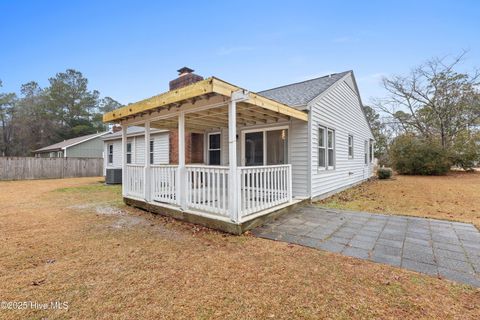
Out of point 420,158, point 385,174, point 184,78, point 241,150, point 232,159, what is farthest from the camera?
point 420,158

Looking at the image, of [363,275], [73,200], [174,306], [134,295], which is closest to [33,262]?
[134,295]

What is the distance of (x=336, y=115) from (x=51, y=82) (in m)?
41.3

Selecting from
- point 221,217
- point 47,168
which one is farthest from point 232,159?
point 47,168

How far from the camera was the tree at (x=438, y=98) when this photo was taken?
1931 cm

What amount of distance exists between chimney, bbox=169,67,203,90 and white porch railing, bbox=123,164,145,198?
4636 mm

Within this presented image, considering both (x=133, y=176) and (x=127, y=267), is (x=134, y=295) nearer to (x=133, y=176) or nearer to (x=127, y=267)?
(x=127, y=267)

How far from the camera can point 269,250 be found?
347 cm

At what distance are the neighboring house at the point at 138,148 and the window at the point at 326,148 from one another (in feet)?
26.9

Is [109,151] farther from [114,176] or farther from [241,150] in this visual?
[241,150]

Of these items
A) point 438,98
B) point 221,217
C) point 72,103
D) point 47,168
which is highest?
point 72,103

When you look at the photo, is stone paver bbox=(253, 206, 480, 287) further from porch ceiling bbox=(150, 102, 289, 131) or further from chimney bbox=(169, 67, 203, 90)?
chimney bbox=(169, 67, 203, 90)

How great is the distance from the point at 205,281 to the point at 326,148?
20.7ft

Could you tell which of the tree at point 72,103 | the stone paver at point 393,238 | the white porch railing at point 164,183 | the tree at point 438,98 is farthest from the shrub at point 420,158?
the tree at point 72,103

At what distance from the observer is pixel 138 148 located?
14.0 metres
